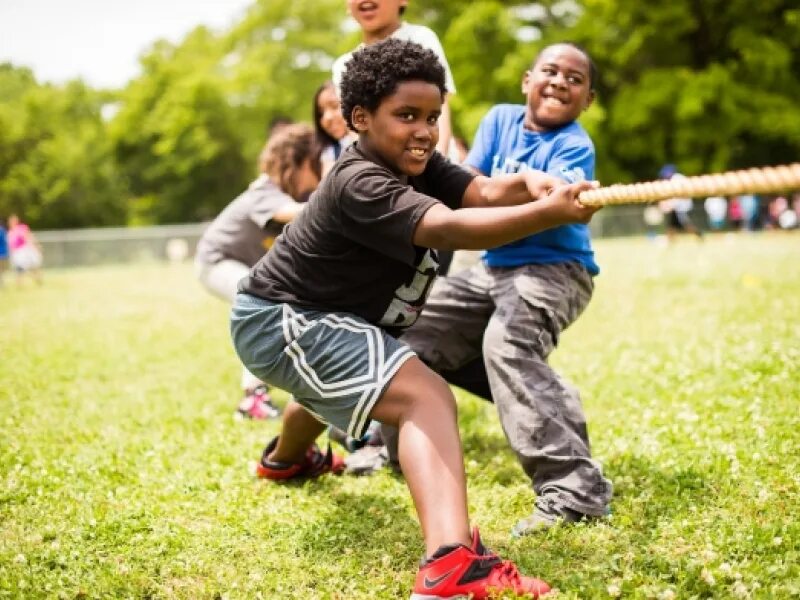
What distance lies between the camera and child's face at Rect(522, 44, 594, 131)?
4.21 meters

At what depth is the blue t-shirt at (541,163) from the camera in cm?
401

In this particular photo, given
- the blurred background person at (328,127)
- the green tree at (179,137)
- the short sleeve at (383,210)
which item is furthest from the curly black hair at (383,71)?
the green tree at (179,137)

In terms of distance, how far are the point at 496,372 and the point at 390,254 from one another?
1.11 meters

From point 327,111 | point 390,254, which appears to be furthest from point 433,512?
point 327,111

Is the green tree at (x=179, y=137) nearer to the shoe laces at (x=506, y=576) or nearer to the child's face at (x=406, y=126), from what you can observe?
the child's face at (x=406, y=126)

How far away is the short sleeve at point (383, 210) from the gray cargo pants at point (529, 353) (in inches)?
40.4

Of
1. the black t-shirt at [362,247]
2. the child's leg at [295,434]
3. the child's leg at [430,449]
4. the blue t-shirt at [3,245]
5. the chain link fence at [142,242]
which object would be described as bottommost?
the chain link fence at [142,242]

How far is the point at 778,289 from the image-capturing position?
35.3 feet

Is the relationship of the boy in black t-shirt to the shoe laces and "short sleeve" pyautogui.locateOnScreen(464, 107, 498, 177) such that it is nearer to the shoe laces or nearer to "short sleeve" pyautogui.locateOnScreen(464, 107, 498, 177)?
the shoe laces

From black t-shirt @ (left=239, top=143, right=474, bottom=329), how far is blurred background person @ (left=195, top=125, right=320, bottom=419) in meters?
2.26

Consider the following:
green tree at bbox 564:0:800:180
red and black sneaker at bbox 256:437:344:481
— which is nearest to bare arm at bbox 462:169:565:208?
red and black sneaker at bbox 256:437:344:481

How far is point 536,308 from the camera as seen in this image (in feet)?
13.1

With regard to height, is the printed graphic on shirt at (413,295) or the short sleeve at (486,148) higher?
the short sleeve at (486,148)

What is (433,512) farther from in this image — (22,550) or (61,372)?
(61,372)
